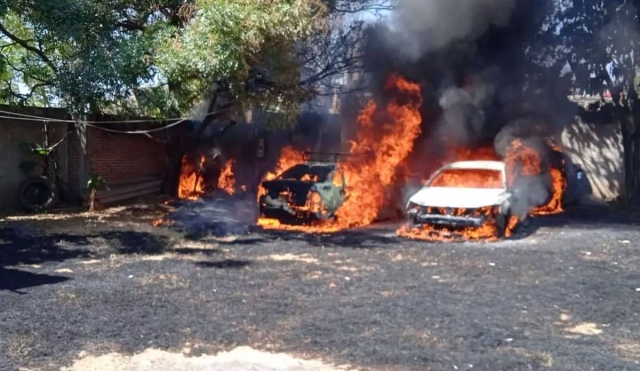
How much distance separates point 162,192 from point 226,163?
277 cm

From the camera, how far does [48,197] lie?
14.4 metres

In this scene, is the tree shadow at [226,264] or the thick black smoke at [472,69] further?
the thick black smoke at [472,69]

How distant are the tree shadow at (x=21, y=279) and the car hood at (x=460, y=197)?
19.8 ft

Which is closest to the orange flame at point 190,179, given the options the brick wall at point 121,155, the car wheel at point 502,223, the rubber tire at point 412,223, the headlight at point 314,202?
the brick wall at point 121,155

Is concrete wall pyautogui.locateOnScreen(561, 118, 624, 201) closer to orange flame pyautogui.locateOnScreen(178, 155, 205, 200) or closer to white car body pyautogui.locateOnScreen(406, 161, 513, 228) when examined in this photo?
white car body pyautogui.locateOnScreen(406, 161, 513, 228)

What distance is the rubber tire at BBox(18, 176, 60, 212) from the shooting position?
1387cm

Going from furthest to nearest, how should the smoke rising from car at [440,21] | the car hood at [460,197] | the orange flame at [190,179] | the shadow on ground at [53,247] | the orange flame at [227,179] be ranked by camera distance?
the orange flame at [227,179]
the orange flame at [190,179]
the smoke rising from car at [440,21]
the car hood at [460,197]
the shadow on ground at [53,247]

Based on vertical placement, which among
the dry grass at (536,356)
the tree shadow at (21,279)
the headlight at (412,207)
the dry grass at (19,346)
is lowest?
the dry grass at (536,356)

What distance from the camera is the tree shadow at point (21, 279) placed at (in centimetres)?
728

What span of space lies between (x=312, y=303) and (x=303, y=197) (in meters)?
5.55

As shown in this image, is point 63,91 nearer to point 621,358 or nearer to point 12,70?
point 12,70

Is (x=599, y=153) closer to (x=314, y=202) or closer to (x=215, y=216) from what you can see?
(x=314, y=202)

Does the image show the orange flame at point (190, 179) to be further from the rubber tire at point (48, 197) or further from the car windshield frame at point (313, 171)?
the car windshield frame at point (313, 171)

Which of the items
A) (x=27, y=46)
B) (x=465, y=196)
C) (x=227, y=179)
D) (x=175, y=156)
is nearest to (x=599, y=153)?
(x=465, y=196)
